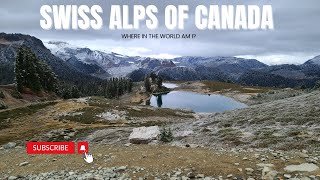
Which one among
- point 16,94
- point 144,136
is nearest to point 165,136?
point 144,136

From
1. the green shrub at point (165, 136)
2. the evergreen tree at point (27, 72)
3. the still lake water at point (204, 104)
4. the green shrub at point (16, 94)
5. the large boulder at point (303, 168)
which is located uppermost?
the evergreen tree at point (27, 72)

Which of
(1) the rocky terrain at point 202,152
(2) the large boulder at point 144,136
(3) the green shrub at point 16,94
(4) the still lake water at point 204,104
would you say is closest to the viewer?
(1) the rocky terrain at point 202,152

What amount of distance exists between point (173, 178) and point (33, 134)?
2847cm

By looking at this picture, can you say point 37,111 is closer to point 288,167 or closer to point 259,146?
point 259,146

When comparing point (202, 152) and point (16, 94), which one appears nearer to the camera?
point (202, 152)

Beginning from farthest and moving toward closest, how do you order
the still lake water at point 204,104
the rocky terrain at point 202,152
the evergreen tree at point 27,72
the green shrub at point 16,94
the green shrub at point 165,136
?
the still lake water at point 204,104, the evergreen tree at point 27,72, the green shrub at point 16,94, the green shrub at point 165,136, the rocky terrain at point 202,152

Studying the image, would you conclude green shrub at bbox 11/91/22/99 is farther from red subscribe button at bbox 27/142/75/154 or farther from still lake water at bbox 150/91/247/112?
red subscribe button at bbox 27/142/75/154

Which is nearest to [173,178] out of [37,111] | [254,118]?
[254,118]

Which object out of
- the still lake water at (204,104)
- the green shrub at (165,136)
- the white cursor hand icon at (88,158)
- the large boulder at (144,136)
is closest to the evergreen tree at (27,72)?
the still lake water at (204,104)

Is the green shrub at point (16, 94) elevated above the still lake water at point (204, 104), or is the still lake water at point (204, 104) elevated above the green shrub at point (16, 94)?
the green shrub at point (16, 94)

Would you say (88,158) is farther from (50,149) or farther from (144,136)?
(144,136)

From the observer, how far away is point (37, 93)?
105 meters

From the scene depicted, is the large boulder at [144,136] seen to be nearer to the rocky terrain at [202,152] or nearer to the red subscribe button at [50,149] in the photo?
the rocky terrain at [202,152]

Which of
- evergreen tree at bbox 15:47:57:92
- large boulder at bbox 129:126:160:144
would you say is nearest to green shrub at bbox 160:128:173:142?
large boulder at bbox 129:126:160:144
